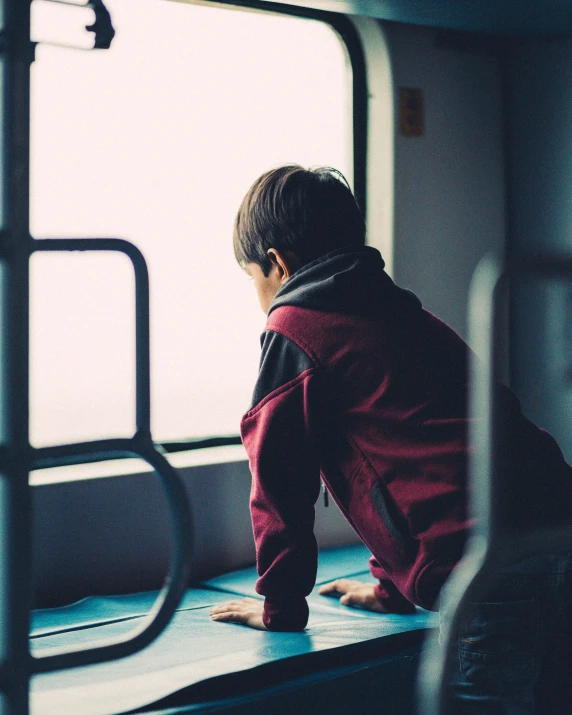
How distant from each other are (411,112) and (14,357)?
2.06m

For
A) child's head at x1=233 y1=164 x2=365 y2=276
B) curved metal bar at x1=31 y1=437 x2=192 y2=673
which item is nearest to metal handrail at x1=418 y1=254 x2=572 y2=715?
curved metal bar at x1=31 y1=437 x2=192 y2=673

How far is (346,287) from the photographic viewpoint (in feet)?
5.67

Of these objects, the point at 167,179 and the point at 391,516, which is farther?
the point at 167,179

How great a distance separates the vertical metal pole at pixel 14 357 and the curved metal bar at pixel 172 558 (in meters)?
0.03

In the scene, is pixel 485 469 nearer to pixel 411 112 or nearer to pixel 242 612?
pixel 242 612

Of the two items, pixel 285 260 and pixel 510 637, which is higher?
pixel 285 260

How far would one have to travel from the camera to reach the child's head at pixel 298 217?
187 centimetres

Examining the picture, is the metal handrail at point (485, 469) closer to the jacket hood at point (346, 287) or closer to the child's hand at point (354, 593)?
the jacket hood at point (346, 287)

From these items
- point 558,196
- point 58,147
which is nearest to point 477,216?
point 558,196

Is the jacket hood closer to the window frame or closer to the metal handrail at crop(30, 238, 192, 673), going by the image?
the metal handrail at crop(30, 238, 192, 673)

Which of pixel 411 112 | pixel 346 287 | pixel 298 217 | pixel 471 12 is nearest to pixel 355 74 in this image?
pixel 411 112

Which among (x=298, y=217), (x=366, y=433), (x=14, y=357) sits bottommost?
(x=366, y=433)

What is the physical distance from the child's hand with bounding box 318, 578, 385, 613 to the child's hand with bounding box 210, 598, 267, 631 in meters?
0.22

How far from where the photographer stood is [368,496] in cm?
167
